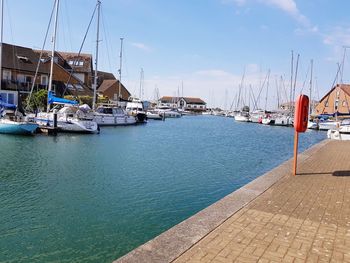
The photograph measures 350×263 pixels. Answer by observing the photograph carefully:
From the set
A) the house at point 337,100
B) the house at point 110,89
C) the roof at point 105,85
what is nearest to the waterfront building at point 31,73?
the house at point 110,89

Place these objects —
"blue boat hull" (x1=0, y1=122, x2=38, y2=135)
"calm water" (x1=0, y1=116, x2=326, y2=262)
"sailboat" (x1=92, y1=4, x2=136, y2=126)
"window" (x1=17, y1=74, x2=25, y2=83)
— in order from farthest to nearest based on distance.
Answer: "window" (x1=17, y1=74, x2=25, y2=83) → "sailboat" (x1=92, y1=4, x2=136, y2=126) → "blue boat hull" (x1=0, y1=122, x2=38, y2=135) → "calm water" (x1=0, y1=116, x2=326, y2=262)

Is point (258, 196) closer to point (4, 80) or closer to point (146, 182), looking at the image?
point (146, 182)

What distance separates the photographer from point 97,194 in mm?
A: 11984

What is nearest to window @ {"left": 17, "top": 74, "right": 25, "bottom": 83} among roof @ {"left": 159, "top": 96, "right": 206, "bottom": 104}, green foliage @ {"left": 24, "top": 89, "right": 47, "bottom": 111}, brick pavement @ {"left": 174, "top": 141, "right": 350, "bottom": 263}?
green foliage @ {"left": 24, "top": 89, "right": 47, "bottom": 111}

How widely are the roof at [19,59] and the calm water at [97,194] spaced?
95.5ft

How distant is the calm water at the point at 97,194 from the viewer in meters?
7.83

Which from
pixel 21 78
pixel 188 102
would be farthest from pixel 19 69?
pixel 188 102

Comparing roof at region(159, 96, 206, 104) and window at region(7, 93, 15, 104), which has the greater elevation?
roof at region(159, 96, 206, 104)

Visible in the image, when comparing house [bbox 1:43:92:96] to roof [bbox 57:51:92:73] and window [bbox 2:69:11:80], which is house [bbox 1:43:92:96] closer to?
window [bbox 2:69:11:80]

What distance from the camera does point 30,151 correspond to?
68.1 ft

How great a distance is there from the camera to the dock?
17.5 feet

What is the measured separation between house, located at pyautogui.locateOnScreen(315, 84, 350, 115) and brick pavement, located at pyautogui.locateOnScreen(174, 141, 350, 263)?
7060 cm

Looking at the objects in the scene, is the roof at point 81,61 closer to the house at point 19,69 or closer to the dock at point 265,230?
the house at point 19,69

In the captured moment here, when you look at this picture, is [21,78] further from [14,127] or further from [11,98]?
[14,127]
